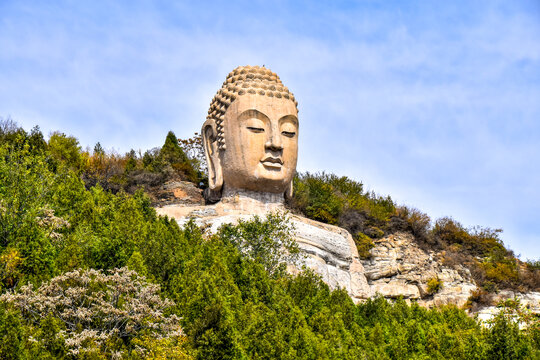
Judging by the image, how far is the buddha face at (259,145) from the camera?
67.6 ft

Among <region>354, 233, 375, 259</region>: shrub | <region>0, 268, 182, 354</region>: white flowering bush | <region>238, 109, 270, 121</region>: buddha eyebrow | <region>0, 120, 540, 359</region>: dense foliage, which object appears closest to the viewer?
<region>0, 120, 540, 359</region>: dense foliage

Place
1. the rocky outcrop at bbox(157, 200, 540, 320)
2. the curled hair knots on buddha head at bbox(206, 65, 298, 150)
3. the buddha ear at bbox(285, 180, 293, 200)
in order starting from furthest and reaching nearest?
1. the buddha ear at bbox(285, 180, 293, 200)
2. the curled hair knots on buddha head at bbox(206, 65, 298, 150)
3. the rocky outcrop at bbox(157, 200, 540, 320)

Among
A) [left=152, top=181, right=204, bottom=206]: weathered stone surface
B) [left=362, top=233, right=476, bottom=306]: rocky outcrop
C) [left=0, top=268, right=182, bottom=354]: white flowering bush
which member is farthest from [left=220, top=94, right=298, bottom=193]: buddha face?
[left=0, top=268, right=182, bottom=354]: white flowering bush

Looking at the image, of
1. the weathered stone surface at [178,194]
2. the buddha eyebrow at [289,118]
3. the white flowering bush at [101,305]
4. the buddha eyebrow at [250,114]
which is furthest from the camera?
the weathered stone surface at [178,194]

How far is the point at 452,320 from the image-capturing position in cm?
1748

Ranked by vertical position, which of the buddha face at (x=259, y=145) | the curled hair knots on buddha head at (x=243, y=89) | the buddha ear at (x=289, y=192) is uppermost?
the curled hair knots on buddha head at (x=243, y=89)

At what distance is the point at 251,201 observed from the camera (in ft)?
68.7

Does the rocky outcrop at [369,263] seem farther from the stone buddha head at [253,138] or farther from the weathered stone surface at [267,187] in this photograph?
the stone buddha head at [253,138]

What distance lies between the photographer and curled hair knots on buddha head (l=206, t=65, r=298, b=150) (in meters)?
21.2

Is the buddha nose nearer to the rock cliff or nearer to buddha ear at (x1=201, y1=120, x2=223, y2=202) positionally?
the rock cliff

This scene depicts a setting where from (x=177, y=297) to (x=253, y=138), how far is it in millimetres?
8167

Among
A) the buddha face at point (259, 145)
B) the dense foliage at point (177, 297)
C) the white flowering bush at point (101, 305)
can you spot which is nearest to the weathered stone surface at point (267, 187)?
the buddha face at point (259, 145)

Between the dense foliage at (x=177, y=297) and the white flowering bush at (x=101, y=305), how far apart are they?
0.09 feet

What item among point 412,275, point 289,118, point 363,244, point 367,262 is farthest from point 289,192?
point 412,275
